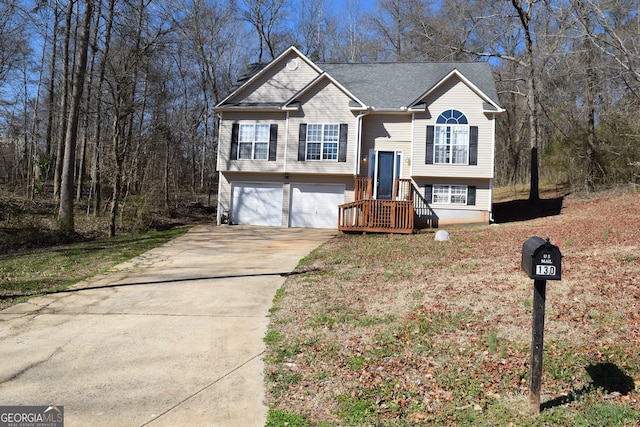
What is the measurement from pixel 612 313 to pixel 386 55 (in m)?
31.8

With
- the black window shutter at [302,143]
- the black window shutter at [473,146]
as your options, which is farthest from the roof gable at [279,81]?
the black window shutter at [473,146]

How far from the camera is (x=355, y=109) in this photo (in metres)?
18.4

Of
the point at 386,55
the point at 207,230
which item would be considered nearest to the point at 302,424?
the point at 207,230

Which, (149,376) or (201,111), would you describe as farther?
(201,111)

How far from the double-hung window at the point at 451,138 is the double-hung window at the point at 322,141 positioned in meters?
3.97

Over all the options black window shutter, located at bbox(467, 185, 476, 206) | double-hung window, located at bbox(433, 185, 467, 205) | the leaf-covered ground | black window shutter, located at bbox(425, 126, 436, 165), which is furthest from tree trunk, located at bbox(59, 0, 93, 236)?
black window shutter, located at bbox(467, 185, 476, 206)

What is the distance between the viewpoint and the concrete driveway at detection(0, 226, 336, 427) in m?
4.27

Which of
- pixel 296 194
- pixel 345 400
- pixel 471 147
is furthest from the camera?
pixel 296 194

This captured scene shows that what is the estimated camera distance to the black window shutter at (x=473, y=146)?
17.9 meters

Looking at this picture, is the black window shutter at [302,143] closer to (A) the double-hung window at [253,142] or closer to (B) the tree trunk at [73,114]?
(A) the double-hung window at [253,142]

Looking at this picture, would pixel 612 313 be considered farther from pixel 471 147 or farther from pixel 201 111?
pixel 201 111

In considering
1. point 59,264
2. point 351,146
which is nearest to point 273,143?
point 351,146

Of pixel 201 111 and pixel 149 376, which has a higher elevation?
pixel 201 111

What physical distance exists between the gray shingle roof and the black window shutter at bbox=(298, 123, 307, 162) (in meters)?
2.80
